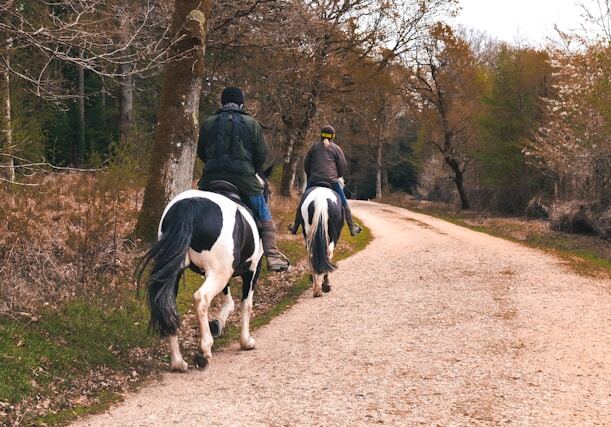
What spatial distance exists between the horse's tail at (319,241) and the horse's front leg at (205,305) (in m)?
3.98

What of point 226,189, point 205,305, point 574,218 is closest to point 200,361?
point 205,305

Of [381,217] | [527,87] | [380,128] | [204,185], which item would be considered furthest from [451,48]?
[204,185]

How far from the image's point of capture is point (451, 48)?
1356 inches

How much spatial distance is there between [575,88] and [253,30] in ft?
43.0

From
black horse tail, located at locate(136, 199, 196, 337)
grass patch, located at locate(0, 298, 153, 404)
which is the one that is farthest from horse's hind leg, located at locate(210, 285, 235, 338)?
black horse tail, located at locate(136, 199, 196, 337)

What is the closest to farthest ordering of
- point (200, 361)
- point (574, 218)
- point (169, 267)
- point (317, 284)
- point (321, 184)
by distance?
point (169, 267), point (200, 361), point (317, 284), point (321, 184), point (574, 218)

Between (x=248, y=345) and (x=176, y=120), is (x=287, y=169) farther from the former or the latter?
(x=248, y=345)

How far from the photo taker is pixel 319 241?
977 cm

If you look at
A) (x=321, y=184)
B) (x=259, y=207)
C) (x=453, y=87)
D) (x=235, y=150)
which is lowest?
(x=259, y=207)

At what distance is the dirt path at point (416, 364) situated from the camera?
186 inches

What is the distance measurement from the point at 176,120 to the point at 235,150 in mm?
2925

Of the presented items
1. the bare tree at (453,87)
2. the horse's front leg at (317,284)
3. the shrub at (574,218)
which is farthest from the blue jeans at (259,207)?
the bare tree at (453,87)

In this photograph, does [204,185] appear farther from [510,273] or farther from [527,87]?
[527,87]

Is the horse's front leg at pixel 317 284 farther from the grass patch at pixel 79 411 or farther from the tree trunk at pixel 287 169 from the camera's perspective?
the tree trunk at pixel 287 169
